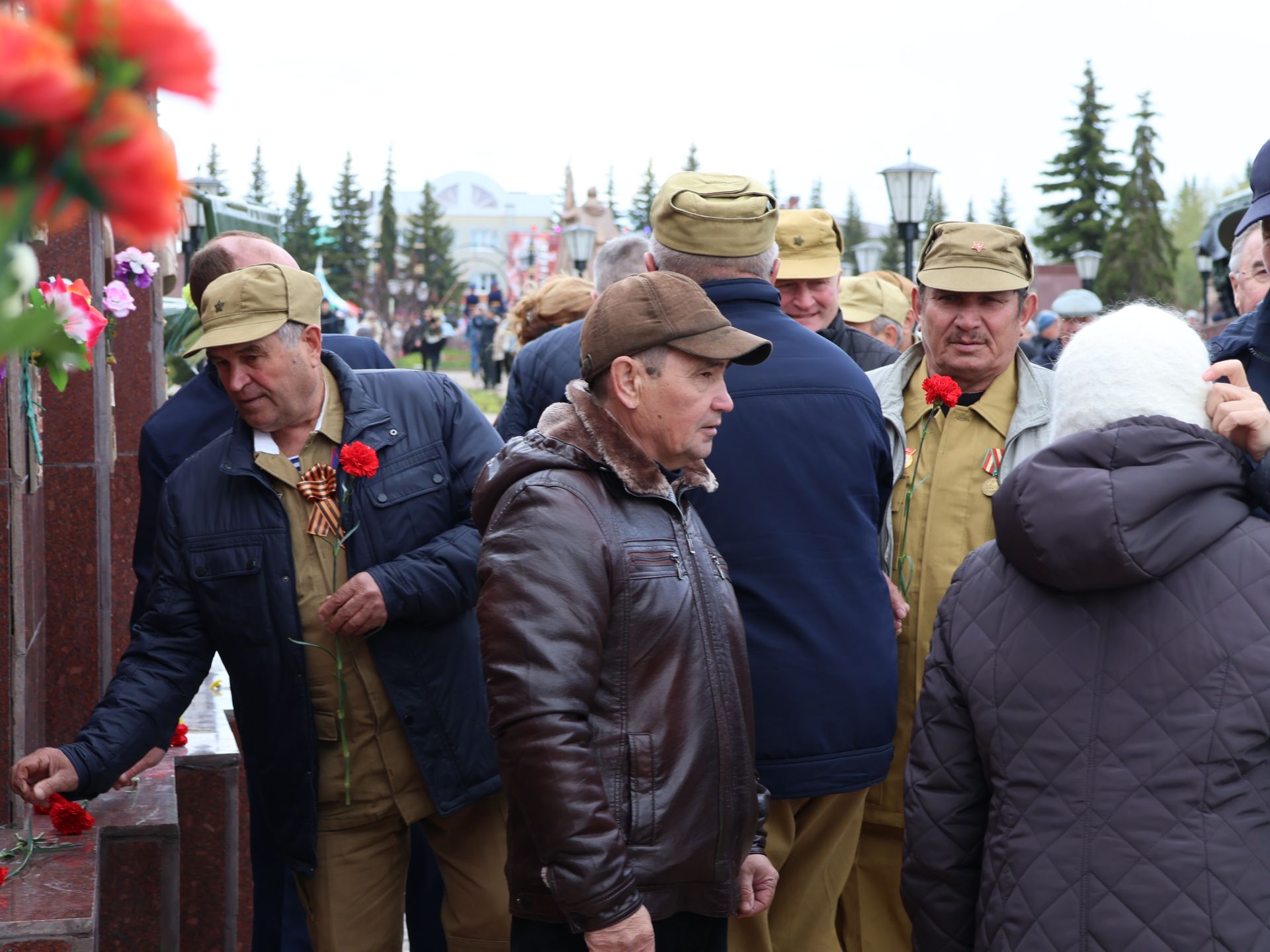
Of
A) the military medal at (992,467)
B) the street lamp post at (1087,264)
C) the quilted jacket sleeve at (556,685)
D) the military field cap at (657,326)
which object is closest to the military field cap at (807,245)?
the military medal at (992,467)

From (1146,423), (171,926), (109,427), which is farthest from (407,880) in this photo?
(1146,423)

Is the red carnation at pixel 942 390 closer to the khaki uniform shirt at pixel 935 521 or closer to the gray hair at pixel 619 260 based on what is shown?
the khaki uniform shirt at pixel 935 521

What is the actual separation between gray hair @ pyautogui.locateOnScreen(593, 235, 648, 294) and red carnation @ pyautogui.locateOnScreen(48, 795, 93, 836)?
2530mm

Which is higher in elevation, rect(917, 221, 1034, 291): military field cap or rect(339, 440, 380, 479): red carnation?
rect(917, 221, 1034, 291): military field cap

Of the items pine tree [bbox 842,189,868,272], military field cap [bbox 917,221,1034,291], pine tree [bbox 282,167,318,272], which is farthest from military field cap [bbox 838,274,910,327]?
pine tree [bbox 842,189,868,272]

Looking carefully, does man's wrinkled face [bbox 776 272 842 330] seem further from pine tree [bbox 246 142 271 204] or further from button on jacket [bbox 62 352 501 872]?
pine tree [bbox 246 142 271 204]

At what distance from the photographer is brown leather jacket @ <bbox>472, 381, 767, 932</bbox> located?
247 centimetres

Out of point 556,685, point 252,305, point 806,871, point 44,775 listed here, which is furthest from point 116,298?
point 556,685

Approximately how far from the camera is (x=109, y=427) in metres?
5.74

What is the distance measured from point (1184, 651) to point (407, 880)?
9.12 feet

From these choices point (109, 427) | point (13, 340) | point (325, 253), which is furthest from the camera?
point (325, 253)

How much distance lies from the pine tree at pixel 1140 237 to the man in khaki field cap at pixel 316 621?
49805 mm

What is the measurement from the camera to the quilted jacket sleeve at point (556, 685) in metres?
2.46

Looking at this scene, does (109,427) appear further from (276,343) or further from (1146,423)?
(1146,423)
